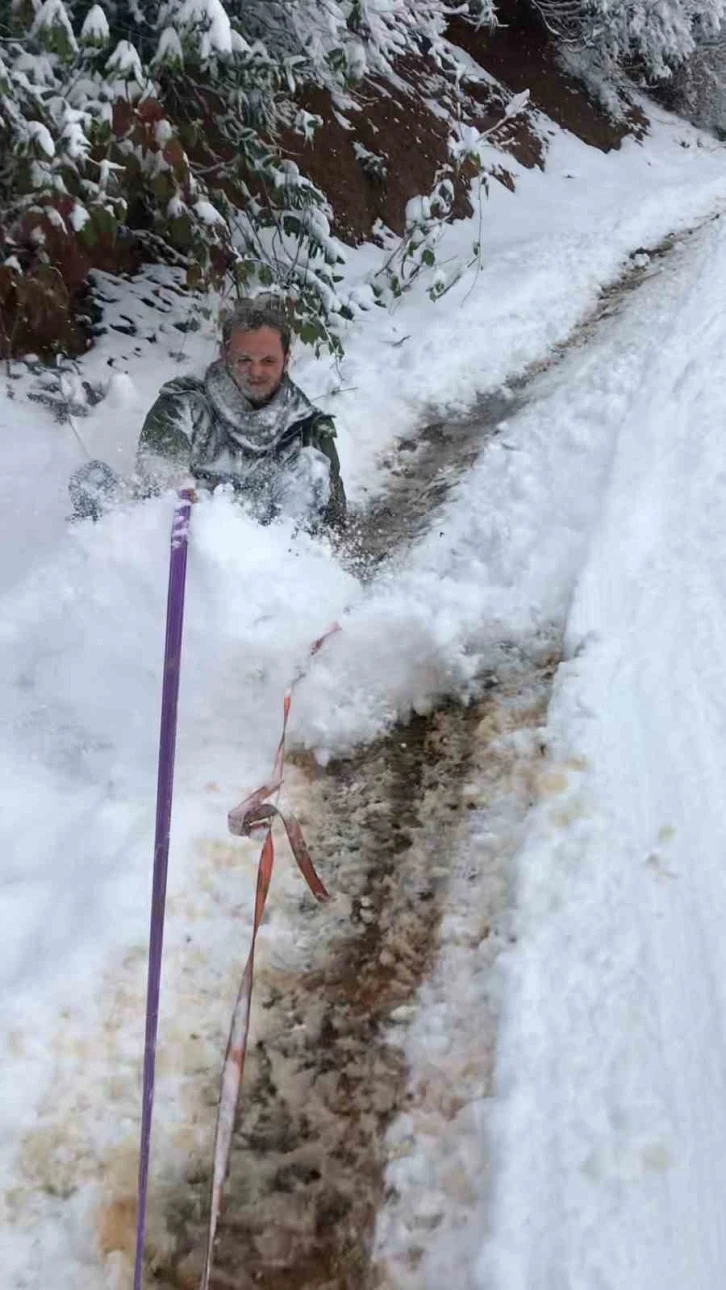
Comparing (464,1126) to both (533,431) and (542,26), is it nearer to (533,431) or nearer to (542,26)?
(533,431)

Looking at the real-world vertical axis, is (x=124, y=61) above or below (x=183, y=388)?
above

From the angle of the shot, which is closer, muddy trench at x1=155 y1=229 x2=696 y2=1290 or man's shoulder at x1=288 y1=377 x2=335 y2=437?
muddy trench at x1=155 y1=229 x2=696 y2=1290

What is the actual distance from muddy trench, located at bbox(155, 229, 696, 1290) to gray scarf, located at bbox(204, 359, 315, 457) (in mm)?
1276

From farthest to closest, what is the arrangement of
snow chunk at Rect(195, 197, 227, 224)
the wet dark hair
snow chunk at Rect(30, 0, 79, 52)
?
snow chunk at Rect(195, 197, 227, 224), the wet dark hair, snow chunk at Rect(30, 0, 79, 52)

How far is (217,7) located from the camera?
3.05m

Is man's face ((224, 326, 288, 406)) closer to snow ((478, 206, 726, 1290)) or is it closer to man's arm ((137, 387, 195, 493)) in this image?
man's arm ((137, 387, 195, 493))

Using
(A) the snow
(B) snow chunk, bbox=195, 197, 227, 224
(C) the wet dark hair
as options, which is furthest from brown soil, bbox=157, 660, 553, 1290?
(B) snow chunk, bbox=195, 197, 227, 224

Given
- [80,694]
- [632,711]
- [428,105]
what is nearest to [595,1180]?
[632,711]

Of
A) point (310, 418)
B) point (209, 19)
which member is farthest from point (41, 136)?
point (310, 418)

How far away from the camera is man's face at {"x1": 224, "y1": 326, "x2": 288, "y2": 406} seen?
3.03 m

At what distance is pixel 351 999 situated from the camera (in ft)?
5.98

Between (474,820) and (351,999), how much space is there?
58 cm

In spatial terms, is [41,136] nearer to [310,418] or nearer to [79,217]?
[79,217]

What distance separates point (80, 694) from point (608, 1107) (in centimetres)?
165
